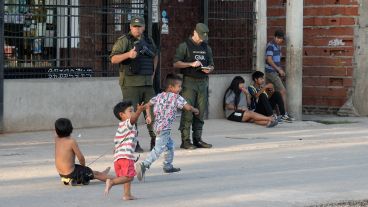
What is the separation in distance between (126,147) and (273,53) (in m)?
9.09

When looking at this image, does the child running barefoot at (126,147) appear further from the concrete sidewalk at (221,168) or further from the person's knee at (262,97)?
the person's knee at (262,97)

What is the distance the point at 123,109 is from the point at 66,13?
6337mm

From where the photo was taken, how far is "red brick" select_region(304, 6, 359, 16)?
64.1 feet

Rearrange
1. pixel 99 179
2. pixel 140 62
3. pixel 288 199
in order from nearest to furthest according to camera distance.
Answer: pixel 288 199, pixel 99 179, pixel 140 62

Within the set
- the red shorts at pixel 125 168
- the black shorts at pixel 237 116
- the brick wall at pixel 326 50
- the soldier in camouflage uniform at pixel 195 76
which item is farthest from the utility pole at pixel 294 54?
the red shorts at pixel 125 168

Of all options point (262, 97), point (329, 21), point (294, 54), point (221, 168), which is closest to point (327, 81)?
point (329, 21)

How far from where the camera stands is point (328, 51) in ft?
65.3

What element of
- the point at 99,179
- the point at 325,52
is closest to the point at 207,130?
the point at 325,52

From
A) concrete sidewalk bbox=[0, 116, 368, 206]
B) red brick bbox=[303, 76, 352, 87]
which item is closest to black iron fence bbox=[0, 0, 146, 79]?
concrete sidewalk bbox=[0, 116, 368, 206]

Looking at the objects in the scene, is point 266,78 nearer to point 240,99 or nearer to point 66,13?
point 240,99

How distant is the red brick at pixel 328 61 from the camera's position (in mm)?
19656

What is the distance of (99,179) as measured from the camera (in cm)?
1048

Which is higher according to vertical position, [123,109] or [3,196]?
[123,109]

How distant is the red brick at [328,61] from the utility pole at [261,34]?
1.89 metres
